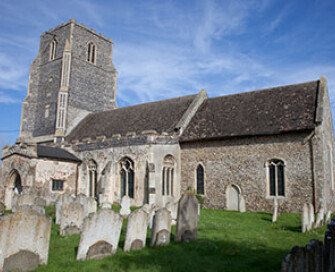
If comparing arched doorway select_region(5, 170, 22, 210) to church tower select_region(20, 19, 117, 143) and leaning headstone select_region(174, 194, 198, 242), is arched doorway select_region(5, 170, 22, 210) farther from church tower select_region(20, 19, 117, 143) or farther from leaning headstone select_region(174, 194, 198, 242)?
leaning headstone select_region(174, 194, 198, 242)

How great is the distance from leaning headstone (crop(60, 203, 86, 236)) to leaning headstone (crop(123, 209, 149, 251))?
2.59 m

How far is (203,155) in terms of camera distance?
2027 centimetres

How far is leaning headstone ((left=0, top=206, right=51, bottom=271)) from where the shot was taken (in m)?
6.11

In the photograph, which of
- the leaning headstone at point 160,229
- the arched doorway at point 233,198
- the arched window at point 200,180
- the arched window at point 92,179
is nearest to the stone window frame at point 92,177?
the arched window at point 92,179

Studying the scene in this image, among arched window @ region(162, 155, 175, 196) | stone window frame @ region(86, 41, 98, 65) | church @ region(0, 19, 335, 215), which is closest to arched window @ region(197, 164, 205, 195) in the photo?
church @ region(0, 19, 335, 215)

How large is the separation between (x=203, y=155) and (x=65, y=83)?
54.1 feet

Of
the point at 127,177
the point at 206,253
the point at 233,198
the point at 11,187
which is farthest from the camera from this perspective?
the point at 11,187

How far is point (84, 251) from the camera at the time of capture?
23.9 feet

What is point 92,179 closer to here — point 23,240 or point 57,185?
point 57,185

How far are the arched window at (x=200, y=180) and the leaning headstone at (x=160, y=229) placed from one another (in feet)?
37.0

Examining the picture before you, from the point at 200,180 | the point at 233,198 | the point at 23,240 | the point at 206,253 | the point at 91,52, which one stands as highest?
the point at 91,52

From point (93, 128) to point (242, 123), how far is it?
13.3m

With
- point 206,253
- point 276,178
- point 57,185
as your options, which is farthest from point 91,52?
point 206,253

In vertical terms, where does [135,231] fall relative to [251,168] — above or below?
below
